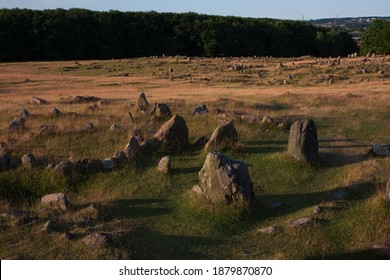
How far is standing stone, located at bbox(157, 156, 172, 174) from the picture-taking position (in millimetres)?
11852

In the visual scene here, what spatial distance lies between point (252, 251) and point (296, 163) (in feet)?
15.0

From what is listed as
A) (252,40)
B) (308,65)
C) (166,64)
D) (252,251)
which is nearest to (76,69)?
(166,64)

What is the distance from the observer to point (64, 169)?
38.0 feet

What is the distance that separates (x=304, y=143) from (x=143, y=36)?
65376mm

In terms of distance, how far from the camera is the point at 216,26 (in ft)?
246

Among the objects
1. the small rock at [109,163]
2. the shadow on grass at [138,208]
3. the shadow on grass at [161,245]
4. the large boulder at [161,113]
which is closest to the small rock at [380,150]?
the shadow on grass at [138,208]

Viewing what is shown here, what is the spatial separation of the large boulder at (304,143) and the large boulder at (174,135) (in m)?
3.17

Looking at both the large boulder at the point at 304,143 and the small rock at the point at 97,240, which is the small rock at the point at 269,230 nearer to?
the small rock at the point at 97,240

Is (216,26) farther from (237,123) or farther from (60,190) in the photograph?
(60,190)

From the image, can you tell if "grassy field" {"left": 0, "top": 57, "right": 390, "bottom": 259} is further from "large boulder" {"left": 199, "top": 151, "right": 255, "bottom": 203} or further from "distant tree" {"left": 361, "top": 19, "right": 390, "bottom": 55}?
"distant tree" {"left": 361, "top": 19, "right": 390, "bottom": 55}

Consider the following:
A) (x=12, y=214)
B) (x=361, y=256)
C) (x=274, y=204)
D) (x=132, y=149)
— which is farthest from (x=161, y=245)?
(x=132, y=149)

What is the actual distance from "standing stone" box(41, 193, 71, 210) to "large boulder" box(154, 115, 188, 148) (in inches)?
169

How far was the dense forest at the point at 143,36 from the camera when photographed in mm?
68125

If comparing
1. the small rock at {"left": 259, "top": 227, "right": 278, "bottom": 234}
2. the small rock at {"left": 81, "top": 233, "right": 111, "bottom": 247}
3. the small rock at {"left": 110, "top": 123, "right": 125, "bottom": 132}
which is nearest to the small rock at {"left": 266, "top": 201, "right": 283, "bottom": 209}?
the small rock at {"left": 259, "top": 227, "right": 278, "bottom": 234}
